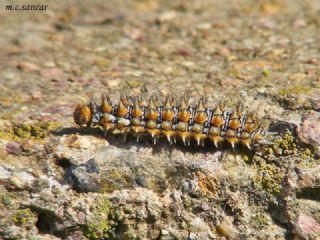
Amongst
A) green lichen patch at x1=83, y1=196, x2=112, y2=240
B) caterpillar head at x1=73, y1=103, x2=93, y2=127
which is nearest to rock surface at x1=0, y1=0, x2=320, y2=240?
green lichen patch at x1=83, y1=196, x2=112, y2=240

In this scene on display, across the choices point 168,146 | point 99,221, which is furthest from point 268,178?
point 99,221

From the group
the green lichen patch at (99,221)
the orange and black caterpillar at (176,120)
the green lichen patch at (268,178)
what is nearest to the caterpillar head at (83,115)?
the orange and black caterpillar at (176,120)

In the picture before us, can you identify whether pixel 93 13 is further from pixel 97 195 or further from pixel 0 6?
pixel 97 195

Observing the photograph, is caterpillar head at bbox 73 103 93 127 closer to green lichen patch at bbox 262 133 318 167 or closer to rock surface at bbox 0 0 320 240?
rock surface at bbox 0 0 320 240

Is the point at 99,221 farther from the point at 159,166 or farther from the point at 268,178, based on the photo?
the point at 268,178

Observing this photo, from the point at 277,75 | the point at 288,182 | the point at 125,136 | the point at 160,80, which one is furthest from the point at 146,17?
the point at 288,182

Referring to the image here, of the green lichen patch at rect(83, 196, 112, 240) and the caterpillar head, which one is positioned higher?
the caterpillar head

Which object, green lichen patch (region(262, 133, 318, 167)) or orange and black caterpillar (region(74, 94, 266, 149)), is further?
green lichen patch (region(262, 133, 318, 167))

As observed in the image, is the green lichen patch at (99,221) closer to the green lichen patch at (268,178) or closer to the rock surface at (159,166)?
the rock surface at (159,166)
